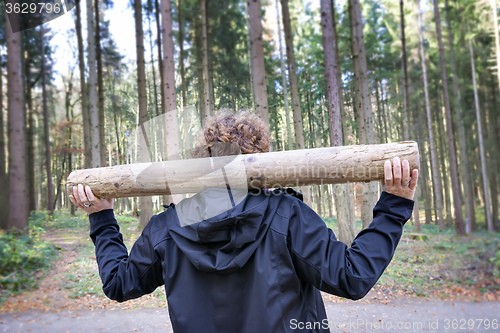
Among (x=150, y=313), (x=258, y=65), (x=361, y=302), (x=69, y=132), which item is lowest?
(x=361, y=302)

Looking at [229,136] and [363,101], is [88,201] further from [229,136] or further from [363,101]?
[363,101]

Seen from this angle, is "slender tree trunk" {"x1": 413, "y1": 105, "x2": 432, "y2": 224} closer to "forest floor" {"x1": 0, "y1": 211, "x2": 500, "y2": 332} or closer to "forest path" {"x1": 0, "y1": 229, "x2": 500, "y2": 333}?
"forest floor" {"x1": 0, "y1": 211, "x2": 500, "y2": 332}

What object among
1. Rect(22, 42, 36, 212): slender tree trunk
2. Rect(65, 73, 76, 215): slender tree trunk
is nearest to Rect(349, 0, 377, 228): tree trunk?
Rect(22, 42, 36, 212): slender tree trunk

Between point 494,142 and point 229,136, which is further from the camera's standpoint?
point 494,142

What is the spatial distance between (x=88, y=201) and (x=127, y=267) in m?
0.52

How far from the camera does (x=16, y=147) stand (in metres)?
9.78

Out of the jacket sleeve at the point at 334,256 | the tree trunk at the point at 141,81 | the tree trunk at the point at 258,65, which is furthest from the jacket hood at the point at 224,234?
the tree trunk at the point at 141,81

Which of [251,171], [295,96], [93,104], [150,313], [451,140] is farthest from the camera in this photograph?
[451,140]

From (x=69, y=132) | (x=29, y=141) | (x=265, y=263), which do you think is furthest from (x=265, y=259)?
(x=69, y=132)

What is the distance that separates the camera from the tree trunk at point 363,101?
10.4 metres

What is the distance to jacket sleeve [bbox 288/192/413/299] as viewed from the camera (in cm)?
146

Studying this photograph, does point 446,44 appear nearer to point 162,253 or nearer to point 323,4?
point 323,4

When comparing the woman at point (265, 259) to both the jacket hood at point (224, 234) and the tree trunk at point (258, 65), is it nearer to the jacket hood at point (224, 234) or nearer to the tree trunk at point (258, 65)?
the jacket hood at point (224, 234)

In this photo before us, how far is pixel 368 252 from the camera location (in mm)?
1515
